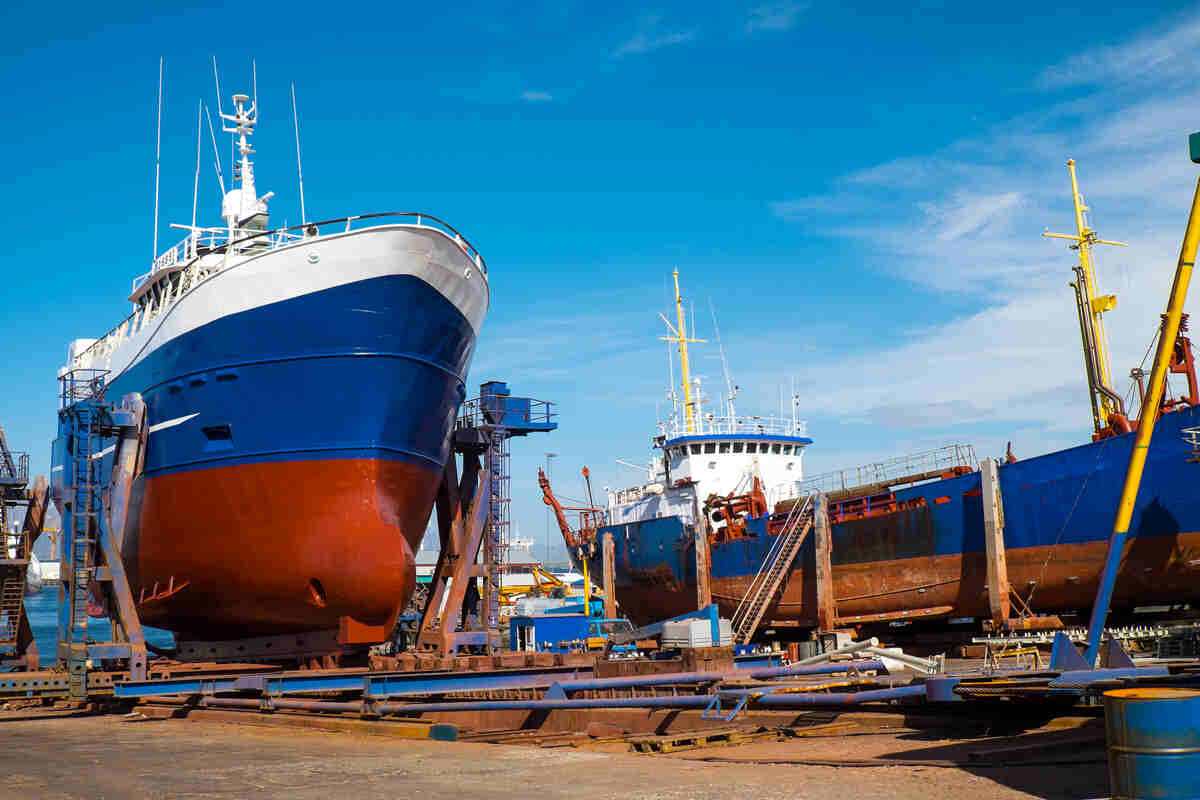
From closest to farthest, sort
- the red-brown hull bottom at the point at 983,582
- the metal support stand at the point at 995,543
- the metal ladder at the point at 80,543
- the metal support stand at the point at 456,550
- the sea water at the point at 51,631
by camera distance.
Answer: the metal ladder at the point at 80,543 → the red-brown hull bottom at the point at 983,582 → the metal support stand at the point at 456,550 → the metal support stand at the point at 995,543 → the sea water at the point at 51,631

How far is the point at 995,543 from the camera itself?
21.0m

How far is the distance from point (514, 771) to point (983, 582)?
1556cm

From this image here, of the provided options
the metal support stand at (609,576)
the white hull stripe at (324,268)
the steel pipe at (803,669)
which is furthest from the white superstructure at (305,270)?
the metal support stand at (609,576)

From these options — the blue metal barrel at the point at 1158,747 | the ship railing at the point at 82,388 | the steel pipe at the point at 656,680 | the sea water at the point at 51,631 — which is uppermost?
the ship railing at the point at 82,388

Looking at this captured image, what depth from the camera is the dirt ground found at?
24.4 feet

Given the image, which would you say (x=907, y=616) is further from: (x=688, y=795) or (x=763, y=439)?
(x=688, y=795)

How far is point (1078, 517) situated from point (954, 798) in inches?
592

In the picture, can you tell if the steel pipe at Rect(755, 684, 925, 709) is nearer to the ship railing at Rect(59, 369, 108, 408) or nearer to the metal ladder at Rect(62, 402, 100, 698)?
the metal ladder at Rect(62, 402, 100, 698)

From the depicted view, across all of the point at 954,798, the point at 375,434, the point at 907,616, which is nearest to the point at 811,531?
the point at 907,616

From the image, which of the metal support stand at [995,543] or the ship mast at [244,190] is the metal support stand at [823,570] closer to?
the metal support stand at [995,543]

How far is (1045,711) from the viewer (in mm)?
9789

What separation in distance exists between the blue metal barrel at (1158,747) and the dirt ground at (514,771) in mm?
1724

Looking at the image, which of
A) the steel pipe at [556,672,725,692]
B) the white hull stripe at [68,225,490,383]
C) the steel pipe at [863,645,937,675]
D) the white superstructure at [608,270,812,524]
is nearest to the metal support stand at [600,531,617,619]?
the white superstructure at [608,270,812,524]

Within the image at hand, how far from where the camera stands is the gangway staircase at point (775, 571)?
26062mm
